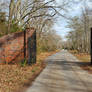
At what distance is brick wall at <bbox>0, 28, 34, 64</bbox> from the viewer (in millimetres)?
11227

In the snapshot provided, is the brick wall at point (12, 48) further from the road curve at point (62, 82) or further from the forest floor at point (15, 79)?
the road curve at point (62, 82)

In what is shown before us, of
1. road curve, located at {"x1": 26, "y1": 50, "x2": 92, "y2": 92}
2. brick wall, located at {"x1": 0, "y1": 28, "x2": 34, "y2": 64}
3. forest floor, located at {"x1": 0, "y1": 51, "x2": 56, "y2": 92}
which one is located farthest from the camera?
brick wall, located at {"x1": 0, "y1": 28, "x2": 34, "y2": 64}

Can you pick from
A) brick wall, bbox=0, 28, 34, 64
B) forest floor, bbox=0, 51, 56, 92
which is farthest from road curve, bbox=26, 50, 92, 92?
brick wall, bbox=0, 28, 34, 64

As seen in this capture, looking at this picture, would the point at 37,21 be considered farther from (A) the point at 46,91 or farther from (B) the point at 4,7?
(A) the point at 46,91

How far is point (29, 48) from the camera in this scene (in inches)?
455

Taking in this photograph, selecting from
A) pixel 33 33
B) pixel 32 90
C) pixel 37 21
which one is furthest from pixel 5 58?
pixel 37 21

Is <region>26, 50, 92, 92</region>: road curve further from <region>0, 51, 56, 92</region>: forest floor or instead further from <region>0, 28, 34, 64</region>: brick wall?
<region>0, 28, 34, 64</region>: brick wall

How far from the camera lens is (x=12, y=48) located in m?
11.3

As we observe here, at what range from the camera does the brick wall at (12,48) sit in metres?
11.2

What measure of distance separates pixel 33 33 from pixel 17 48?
219 cm

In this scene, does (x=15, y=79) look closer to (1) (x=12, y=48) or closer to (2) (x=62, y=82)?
(2) (x=62, y=82)

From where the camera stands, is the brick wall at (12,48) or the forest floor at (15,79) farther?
the brick wall at (12,48)

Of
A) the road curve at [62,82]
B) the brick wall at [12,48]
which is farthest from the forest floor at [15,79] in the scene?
the brick wall at [12,48]

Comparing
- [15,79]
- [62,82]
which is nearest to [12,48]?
[15,79]
